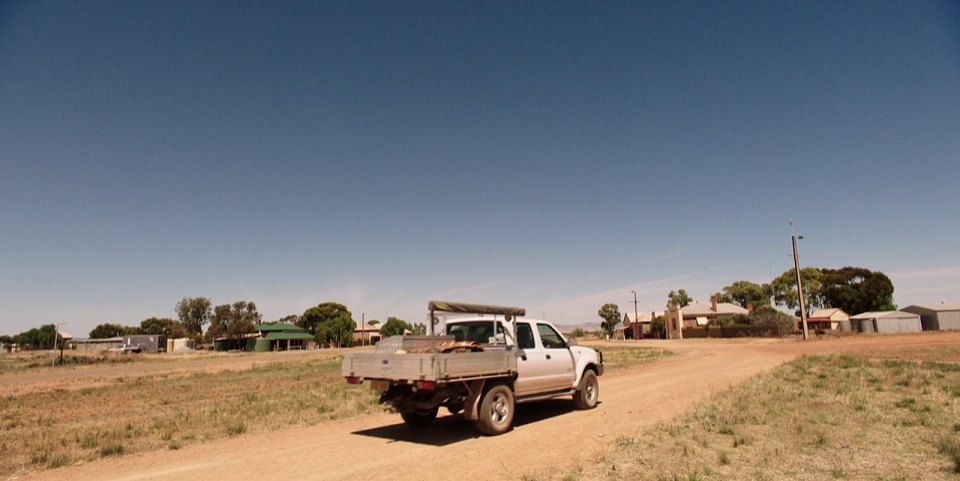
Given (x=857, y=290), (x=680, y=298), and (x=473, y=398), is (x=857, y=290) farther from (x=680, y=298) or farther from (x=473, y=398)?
(x=473, y=398)

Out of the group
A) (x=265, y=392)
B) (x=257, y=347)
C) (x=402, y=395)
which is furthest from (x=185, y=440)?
(x=257, y=347)

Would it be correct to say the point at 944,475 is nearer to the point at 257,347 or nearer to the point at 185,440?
the point at 185,440

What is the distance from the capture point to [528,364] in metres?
10.9

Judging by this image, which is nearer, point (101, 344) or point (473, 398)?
point (473, 398)

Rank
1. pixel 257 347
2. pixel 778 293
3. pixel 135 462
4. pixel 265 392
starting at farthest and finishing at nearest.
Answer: pixel 778 293 → pixel 257 347 → pixel 265 392 → pixel 135 462

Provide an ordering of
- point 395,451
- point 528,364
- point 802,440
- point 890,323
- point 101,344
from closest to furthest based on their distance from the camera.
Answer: point 802,440
point 395,451
point 528,364
point 890,323
point 101,344

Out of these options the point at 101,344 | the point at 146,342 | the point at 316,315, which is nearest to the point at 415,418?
the point at 146,342

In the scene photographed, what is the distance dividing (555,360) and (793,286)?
400ft

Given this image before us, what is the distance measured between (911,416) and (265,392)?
1952 cm

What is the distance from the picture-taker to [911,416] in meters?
10.1

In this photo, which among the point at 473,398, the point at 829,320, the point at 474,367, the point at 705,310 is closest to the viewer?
the point at 474,367

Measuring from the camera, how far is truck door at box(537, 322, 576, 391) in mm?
11606

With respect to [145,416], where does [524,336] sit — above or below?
above

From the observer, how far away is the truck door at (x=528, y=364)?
Result: 10727mm
